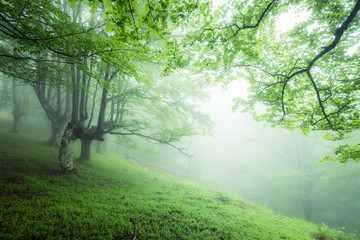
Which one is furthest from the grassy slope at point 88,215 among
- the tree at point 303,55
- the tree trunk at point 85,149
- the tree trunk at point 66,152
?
the tree at point 303,55

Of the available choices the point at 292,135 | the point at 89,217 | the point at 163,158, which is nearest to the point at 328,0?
the point at 89,217

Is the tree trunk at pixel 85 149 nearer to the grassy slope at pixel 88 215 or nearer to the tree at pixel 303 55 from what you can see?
the grassy slope at pixel 88 215

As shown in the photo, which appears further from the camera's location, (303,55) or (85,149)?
(85,149)

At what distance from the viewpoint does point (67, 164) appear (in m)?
6.98

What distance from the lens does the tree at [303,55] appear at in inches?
164

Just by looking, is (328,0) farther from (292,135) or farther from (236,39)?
(292,135)

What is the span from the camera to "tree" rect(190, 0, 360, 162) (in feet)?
13.7

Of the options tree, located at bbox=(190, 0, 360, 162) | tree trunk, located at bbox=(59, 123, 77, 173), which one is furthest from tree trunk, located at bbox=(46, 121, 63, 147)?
tree, located at bbox=(190, 0, 360, 162)

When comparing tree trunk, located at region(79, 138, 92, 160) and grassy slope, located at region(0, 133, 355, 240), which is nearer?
grassy slope, located at region(0, 133, 355, 240)

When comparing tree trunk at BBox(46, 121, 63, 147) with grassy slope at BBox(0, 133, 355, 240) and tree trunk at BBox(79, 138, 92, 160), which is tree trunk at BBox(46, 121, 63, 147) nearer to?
tree trunk at BBox(79, 138, 92, 160)

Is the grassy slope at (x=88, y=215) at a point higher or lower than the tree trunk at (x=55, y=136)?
lower

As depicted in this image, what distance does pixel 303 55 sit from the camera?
4.76 metres

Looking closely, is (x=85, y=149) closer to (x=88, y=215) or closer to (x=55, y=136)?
(x=55, y=136)

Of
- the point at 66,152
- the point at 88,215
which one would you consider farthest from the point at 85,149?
the point at 88,215
